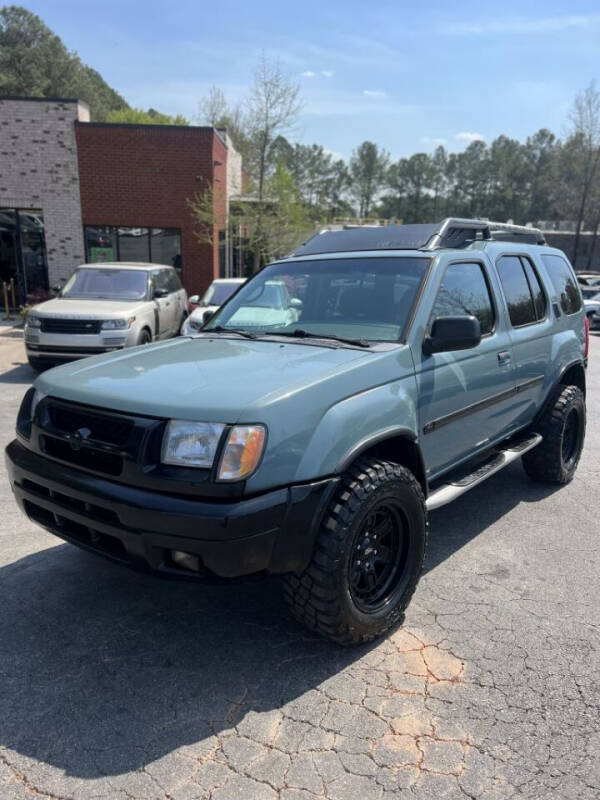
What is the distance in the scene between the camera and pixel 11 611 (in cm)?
316

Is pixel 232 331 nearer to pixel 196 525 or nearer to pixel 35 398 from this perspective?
pixel 35 398

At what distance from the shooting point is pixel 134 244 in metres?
18.0

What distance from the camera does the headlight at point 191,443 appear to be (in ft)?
A: 7.89

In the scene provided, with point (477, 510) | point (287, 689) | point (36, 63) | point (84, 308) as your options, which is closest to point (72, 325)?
point (84, 308)

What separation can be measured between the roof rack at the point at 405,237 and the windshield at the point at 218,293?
22.7 ft

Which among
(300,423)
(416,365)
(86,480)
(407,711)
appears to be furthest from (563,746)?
(86,480)

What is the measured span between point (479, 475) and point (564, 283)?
2.52m

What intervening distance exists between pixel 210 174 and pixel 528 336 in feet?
49.7

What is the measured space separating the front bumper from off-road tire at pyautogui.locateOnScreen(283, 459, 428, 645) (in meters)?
0.09

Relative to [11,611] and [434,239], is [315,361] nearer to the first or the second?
[434,239]

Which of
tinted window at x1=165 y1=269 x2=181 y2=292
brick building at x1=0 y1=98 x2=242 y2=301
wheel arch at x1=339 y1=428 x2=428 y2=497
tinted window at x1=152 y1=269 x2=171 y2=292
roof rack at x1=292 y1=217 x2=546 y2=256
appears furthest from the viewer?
brick building at x1=0 y1=98 x2=242 y2=301

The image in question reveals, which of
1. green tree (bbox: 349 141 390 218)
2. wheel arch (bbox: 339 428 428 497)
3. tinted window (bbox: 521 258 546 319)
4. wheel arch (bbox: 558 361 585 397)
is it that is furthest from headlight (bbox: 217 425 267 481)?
green tree (bbox: 349 141 390 218)

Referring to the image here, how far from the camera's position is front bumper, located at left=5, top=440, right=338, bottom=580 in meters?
2.34

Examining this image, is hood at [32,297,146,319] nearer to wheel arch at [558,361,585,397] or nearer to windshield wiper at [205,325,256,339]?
windshield wiper at [205,325,256,339]
